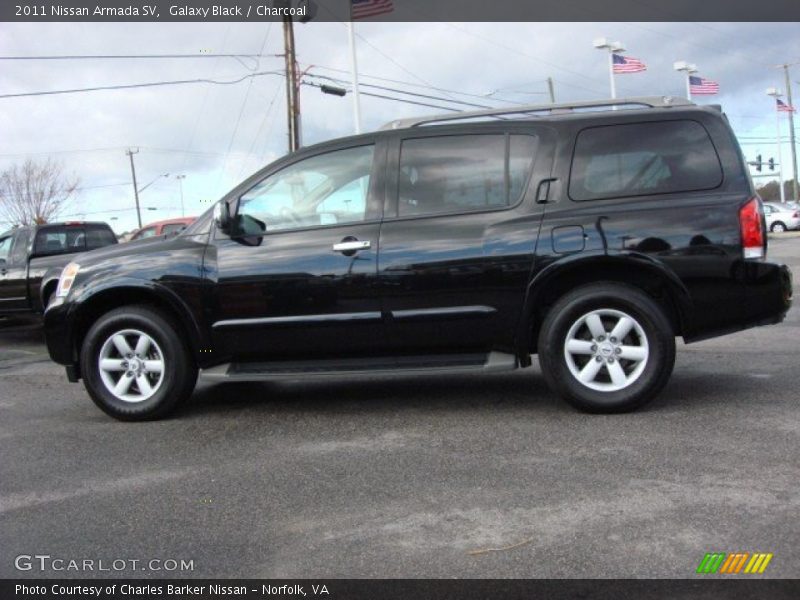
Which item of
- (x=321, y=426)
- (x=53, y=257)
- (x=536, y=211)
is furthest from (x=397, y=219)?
(x=53, y=257)

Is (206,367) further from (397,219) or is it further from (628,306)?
(628,306)

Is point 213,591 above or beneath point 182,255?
beneath

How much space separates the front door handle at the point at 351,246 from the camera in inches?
200

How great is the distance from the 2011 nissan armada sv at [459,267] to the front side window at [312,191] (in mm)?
12

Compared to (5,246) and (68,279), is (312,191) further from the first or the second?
(5,246)

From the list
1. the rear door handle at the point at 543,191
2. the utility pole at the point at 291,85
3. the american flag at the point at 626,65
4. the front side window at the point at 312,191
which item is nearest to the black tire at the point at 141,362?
the front side window at the point at 312,191

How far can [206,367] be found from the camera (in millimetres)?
5352

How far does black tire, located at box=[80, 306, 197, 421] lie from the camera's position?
17.5 feet

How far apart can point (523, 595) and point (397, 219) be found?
2926 mm

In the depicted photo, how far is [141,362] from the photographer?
5395 mm

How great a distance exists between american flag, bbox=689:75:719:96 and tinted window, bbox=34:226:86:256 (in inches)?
1106

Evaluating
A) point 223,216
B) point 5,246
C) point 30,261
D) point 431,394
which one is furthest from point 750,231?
point 5,246

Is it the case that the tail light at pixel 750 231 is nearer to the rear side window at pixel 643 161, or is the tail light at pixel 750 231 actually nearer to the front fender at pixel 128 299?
the rear side window at pixel 643 161
